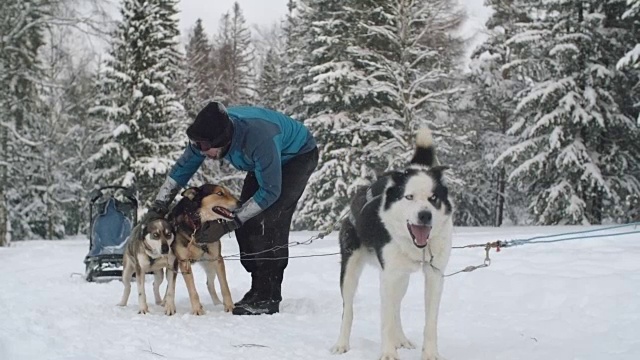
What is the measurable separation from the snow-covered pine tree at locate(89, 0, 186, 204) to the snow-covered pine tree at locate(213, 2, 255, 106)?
366 inches

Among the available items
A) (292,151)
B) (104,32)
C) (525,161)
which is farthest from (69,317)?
(525,161)

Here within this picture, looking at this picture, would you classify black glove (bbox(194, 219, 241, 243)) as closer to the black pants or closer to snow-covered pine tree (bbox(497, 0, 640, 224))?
the black pants

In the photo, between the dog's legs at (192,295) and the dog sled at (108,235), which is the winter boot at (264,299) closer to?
the dog's legs at (192,295)

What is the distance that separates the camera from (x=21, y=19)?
16.0 metres

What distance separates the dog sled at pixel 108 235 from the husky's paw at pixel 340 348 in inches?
185

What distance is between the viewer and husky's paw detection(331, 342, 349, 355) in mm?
4008

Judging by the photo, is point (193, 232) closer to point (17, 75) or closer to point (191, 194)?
point (191, 194)

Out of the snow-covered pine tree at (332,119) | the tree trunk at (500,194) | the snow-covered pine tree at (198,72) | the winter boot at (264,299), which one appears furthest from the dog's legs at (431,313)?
the snow-covered pine tree at (198,72)

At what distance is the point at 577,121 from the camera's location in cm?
1694

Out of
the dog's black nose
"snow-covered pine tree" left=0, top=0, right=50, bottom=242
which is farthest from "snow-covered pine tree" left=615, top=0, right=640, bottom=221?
"snow-covered pine tree" left=0, top=0, right=50, bottom=242

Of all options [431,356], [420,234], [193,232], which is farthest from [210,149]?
[431,356]

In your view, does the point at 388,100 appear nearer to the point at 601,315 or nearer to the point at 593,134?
the point at 593,134

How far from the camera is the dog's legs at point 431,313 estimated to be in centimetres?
374

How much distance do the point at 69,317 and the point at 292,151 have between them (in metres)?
2.42
